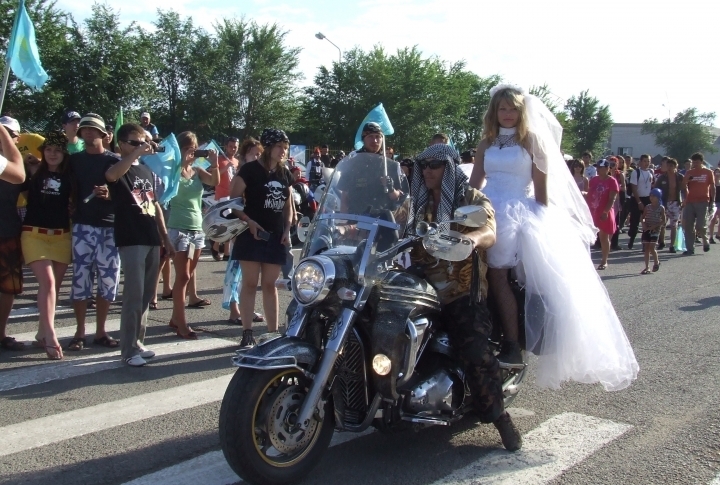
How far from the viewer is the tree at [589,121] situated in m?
81.6

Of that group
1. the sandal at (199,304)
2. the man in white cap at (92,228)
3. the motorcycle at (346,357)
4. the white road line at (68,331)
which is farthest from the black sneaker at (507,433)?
the sandal at (199,304)

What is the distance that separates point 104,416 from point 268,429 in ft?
5.98

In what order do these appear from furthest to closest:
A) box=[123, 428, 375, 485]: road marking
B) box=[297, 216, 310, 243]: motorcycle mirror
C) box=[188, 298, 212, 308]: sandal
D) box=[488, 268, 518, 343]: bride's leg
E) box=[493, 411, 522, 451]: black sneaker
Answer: box=[188, 298, 212, 308]: sandal
box=[488, 268, 518, 343]: bride's leg
box=[297, 216, 310, 243]: motorcycle mirror
box=[493, 411, 522, 451]: black sneaker
box=[123, 428, 375, 485]: road marking

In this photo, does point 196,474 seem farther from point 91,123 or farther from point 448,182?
point 91,123

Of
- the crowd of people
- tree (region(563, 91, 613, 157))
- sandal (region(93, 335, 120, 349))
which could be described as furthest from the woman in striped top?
tree (region(563, 91, 613, 157))

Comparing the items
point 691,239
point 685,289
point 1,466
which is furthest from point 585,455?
point 691,239

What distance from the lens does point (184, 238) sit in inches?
290

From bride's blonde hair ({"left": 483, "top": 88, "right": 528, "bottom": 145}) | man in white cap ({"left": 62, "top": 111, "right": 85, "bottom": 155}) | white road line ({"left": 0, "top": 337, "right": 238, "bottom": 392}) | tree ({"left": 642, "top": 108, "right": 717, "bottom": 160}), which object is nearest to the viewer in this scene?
bride's blonde hair ({"left": 483, "top": 88, "right": 528, "bottom": 145})

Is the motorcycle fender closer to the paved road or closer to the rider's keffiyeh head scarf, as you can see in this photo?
the paved road

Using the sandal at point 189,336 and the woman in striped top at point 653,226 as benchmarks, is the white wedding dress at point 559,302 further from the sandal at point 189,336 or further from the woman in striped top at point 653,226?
the woman in striped top at point 653,226

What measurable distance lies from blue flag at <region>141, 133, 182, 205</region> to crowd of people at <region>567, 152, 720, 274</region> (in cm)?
767

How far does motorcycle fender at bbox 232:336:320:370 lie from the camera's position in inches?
134

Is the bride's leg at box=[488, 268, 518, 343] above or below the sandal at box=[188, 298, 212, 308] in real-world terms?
above

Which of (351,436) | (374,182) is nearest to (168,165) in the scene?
(374,182)
